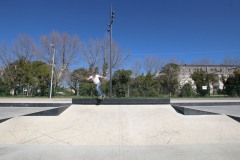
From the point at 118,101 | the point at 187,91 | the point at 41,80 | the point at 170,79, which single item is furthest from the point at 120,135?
the point at 170,79

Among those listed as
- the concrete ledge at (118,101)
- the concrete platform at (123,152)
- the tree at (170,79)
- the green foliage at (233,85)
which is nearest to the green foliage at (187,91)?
the tree at (170,79)

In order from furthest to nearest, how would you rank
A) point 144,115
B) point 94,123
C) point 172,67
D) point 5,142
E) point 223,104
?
1. point 172,67
2. point 223,104
3. point 144,115
4. point 94,123
5. point 5,142

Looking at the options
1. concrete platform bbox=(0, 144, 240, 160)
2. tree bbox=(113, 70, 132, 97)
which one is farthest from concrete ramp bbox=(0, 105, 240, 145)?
tree bbox=(113, 70, 132, 97)

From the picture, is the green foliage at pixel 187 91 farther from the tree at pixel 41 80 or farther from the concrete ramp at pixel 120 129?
the concrete ramp at pixel 120 129

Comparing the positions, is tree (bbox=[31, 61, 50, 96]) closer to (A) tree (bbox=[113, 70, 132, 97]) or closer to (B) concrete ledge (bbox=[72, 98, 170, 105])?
(A) tree (bbox=[113, 70, 132, 97])

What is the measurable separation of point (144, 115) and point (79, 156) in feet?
12.4

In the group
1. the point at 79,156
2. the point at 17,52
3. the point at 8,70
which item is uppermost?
the point at 17,52

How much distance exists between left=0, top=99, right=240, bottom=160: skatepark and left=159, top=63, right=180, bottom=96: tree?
23.4 metres

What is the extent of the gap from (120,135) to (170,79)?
27.9 m

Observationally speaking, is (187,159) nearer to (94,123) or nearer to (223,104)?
(94,123)

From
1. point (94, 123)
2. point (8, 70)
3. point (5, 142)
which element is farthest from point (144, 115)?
point (8, 70)

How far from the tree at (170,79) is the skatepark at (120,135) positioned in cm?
2340

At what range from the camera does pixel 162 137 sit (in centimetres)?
539

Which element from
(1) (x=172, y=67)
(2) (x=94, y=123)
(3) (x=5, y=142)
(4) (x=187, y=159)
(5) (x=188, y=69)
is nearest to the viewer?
(4) (x=187, y=159)
